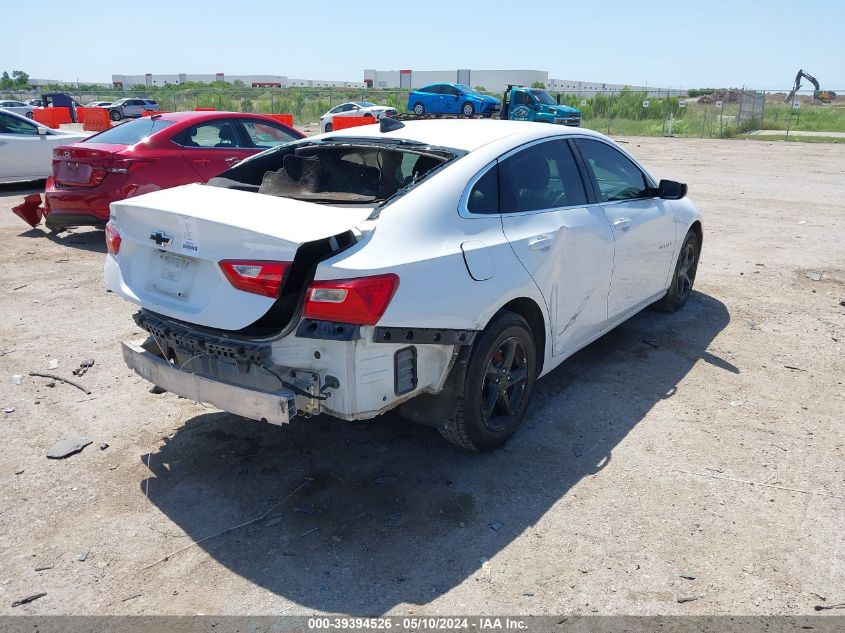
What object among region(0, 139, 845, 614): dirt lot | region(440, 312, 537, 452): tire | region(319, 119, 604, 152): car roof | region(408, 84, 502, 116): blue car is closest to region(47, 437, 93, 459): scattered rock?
region(0, 139, 845, 614): dirt lot

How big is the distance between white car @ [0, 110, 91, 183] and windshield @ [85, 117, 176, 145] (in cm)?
370

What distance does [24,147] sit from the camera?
12.1 metres

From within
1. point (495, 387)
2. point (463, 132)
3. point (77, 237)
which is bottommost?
point (77, 237)

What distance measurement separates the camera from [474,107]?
34344 millimetres

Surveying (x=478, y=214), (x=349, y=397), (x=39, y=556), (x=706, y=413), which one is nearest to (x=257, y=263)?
(x=349, y=397)

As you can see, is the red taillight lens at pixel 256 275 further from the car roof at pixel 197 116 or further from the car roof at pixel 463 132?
the car roof at pixel 197 116

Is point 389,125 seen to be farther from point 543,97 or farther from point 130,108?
point 130,108

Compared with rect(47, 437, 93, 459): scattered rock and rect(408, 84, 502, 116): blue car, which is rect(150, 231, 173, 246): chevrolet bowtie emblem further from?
rect(408, 84, 502, 116): blue car

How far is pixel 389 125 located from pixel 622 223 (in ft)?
5.73

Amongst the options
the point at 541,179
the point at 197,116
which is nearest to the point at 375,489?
the point at 541,179

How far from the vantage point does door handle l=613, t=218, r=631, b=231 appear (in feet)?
15.6

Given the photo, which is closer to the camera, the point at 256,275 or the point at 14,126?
the point at 256,275

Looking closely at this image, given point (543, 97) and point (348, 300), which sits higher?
point (543, 97)

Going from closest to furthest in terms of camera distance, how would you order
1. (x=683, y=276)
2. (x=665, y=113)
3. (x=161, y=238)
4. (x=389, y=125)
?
(x=161, y=238) < (x=389, y=125) < (x=683, y=276) < (x=665, y=113)
